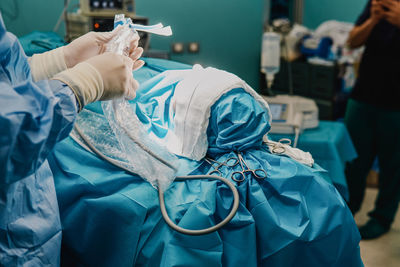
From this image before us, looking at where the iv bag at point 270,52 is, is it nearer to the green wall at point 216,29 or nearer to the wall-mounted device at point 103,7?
the wall-mounted device at point 103,7

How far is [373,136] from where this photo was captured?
223 centimetres

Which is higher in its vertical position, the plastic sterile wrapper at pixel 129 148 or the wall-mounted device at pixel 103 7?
the wall-mounted device at pixel 103 7

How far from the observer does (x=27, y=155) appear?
0.71 m

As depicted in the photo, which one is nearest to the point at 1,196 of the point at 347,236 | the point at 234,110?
the point at 234,110

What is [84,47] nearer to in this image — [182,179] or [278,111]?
[182,179]

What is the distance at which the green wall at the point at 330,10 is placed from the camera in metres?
4.14

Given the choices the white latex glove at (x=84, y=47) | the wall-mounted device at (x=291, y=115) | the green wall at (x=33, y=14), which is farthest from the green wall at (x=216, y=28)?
the white latex glove at (x=84, y=47)

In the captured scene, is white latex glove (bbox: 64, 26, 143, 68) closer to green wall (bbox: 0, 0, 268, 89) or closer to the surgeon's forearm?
the surgeon's forearm

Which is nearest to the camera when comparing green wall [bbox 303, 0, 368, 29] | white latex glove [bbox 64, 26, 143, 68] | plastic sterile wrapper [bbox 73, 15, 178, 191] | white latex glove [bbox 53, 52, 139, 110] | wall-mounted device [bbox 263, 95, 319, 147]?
white latex glove [bbox 53, 52, 139, 110]

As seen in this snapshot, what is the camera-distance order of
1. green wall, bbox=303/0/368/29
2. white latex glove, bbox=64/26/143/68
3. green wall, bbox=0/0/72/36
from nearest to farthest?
white latex glove, bbox=64/26/143/68 → green wall, bbox=0/0/72/36 → green wall, bbox=303/0/368/29

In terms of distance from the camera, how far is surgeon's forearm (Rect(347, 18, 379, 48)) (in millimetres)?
2105

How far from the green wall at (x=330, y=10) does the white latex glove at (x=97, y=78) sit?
3850 millimetres

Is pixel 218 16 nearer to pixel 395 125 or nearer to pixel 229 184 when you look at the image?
pixel 395 125

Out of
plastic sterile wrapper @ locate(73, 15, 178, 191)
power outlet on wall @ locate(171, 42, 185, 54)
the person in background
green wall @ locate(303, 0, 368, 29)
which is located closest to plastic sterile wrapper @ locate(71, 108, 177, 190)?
plastic sterile wrapper @ locate(73, 15, 178, 191)
